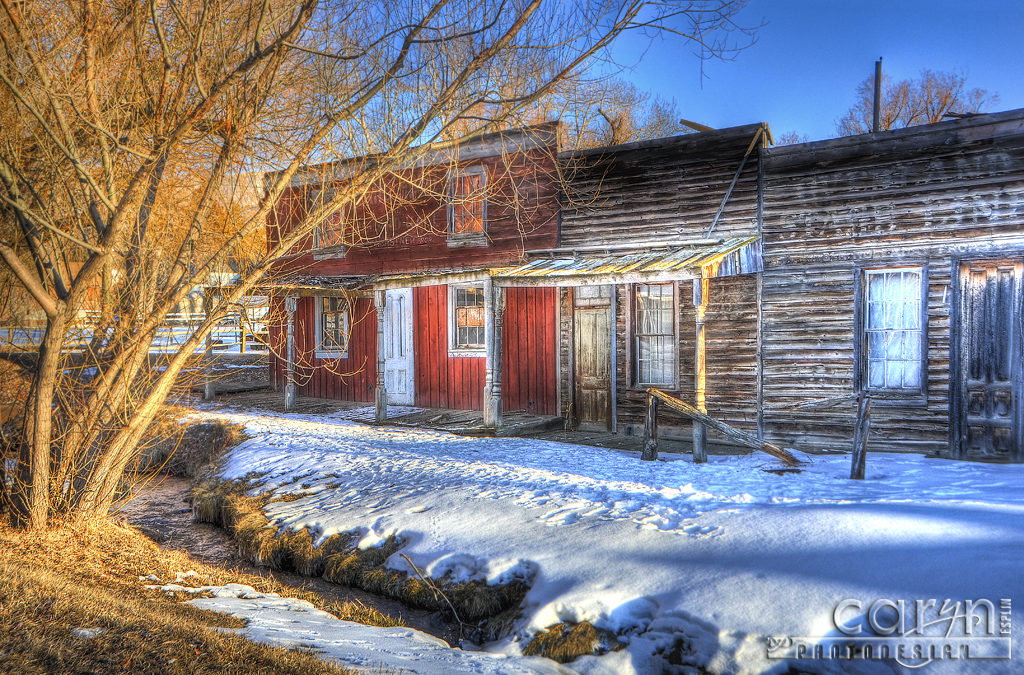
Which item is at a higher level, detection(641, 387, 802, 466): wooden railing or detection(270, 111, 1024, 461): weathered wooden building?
detection(270, 111, 1024, 461): weathered wooden building

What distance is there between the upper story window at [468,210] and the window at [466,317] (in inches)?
43.3

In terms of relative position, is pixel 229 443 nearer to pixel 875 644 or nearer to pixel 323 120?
pixel 323 120

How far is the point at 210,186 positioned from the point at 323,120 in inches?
58.1

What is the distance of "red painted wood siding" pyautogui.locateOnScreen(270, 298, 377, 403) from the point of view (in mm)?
15375

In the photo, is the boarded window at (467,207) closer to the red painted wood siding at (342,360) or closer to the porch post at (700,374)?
Result: the red painted wood siding at (342,360)

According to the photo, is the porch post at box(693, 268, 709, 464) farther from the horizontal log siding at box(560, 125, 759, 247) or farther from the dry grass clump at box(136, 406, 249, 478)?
the dry grass clump at box(136, 406, 249, 478)

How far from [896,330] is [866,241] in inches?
53.0

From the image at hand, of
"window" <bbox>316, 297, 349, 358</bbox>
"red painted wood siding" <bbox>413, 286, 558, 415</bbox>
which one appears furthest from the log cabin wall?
"window" <bbox>316, 297, 349, 358</bbox>

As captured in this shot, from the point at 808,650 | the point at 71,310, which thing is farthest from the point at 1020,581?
the point at 71,310

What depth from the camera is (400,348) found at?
48.4ft

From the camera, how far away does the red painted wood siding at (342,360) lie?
15375mm

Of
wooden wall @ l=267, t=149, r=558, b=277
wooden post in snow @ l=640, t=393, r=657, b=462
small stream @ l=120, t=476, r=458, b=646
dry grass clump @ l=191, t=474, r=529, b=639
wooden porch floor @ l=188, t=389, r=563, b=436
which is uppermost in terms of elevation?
wooden wall @ l=267, t=149, r=558, b=277

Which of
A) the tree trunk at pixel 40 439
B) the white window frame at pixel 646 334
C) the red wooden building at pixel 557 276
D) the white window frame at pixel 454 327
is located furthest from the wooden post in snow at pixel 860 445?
the tree trunk at pixel 40 439

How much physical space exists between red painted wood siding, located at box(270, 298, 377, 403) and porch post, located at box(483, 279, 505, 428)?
4593 millimetres
